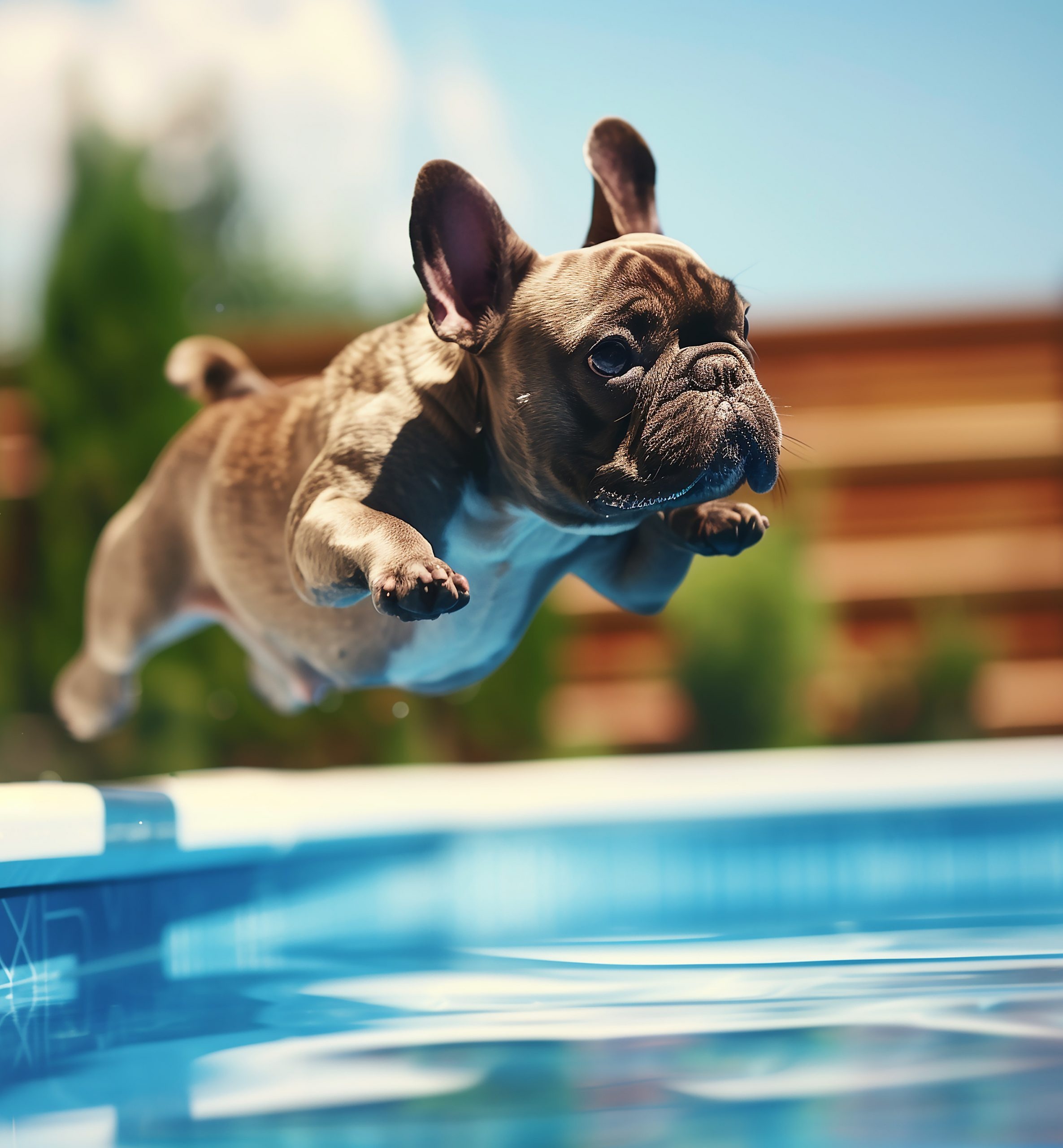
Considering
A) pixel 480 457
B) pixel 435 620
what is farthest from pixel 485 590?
pixel 480 457

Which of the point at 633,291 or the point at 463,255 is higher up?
the point at 463,255

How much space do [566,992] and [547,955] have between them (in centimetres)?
47

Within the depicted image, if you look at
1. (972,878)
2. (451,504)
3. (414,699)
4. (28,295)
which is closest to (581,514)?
(451,504)

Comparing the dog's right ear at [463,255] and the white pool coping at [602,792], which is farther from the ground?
the dog's right ear at [463,255]

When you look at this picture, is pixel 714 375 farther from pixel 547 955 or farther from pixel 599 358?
pixel 547 955

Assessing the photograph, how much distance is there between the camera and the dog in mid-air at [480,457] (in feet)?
4.94

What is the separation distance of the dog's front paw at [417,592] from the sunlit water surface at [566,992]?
572mm

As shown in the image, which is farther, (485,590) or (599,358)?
(485,590)

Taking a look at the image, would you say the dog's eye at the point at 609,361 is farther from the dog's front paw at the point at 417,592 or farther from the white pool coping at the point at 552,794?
the white pool coping at the point at 552,794

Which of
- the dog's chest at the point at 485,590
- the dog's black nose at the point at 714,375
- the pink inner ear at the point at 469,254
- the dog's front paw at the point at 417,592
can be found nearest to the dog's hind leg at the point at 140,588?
the dog's chest at the point at 485,590

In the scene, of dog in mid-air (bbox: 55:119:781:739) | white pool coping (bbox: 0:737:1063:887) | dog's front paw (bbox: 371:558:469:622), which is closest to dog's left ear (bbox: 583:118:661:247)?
dog in mid-air (bbox: 55:119:781:739)

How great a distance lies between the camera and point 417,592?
142 centimetres

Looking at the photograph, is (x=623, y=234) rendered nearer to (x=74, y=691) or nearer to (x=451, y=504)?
(x=451, y=504)

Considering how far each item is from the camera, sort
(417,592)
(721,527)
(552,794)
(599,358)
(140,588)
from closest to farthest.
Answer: (417,592) → (599,358) → (721,527) → (140,588) → (552,794)
